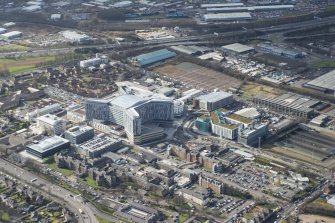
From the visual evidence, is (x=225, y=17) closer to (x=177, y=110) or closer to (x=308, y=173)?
(x=177, y=110)

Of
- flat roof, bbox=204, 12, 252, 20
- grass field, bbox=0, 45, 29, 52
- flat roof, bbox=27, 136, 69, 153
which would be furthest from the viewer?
flat roof, bbox=204, 12, 252, 20

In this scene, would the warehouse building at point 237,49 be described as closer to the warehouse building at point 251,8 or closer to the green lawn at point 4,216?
the warehouse building at point 251,8

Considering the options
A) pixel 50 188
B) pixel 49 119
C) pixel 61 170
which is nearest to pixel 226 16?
pixel 49 119

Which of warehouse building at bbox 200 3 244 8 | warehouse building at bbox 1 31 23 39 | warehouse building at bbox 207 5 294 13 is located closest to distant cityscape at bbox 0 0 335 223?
warehouse building at bbox 1 31 23 39

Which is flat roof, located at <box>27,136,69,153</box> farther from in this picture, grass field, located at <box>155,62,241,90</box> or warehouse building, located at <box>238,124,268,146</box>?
grass field, located at <box>155,62,241,90</box>

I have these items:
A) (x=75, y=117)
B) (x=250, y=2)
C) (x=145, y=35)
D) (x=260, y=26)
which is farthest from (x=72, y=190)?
(x=250, y=2)

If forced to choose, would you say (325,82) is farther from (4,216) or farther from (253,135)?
(4,216)

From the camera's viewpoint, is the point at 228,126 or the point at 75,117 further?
the point at 75,117
